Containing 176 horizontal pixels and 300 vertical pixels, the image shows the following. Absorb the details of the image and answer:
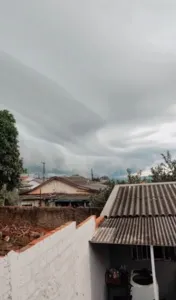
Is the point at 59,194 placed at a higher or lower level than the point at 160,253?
higher

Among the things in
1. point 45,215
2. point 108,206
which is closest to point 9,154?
point 45,215

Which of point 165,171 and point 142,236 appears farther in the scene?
point 165,171

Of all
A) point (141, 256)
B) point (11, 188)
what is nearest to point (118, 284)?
point (141, 256)

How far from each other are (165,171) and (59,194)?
48.7ft

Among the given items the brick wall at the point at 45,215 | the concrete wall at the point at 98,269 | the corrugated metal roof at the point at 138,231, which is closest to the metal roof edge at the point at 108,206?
the corrugated metal roof at the point at 138,231

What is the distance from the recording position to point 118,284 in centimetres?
→ 760

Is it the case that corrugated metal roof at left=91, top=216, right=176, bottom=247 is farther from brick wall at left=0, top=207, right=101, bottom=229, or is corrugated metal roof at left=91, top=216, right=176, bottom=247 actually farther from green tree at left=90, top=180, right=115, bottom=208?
green tree at left=90, top=180, right=115, bottom=208

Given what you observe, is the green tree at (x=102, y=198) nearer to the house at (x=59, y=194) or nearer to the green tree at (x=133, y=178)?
the green tree at (x=133, y=178)

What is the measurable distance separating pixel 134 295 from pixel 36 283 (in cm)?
468

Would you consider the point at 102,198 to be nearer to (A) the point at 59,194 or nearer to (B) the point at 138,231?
(B) the point at 138,231

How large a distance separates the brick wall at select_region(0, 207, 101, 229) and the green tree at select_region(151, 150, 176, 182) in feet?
20.2

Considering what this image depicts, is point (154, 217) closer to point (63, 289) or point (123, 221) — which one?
point (123, 221)

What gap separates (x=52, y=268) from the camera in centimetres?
385

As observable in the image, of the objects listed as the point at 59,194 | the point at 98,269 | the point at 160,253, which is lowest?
the point at 98,269
